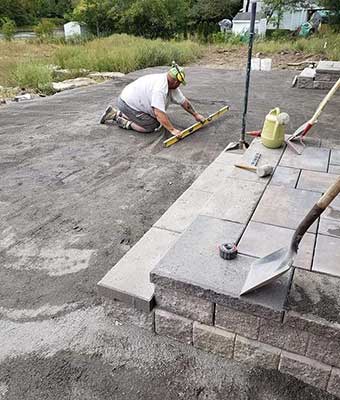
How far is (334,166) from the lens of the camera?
2.81m

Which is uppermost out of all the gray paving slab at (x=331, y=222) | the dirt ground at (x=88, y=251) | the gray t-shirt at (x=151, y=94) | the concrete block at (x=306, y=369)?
the gray t-shirt at (x=151, y=94)

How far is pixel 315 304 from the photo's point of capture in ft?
4.79

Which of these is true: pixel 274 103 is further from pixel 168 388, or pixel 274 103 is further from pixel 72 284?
pixel 168 388

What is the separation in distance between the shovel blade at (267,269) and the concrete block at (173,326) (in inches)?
13.9

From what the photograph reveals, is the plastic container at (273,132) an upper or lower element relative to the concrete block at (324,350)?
upper

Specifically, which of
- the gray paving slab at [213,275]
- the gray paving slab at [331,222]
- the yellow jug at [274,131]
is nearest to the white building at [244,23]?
the yellow jug at [274,131]

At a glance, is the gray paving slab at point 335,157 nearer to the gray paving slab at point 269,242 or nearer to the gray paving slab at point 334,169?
the gray paving slab at point 334,169

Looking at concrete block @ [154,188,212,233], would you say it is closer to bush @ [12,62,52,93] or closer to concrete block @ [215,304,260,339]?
concrete block @ [215,304,260,339]

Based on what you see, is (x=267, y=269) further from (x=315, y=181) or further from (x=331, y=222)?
(x=315, y=181)

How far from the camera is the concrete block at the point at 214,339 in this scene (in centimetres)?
159

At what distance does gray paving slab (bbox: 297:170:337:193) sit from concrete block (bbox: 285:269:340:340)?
3.18 ft

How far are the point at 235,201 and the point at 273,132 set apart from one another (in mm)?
1110

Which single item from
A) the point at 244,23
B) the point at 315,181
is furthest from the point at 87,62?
the point at 244,23

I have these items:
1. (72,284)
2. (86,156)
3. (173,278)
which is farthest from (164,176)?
(173,278)
